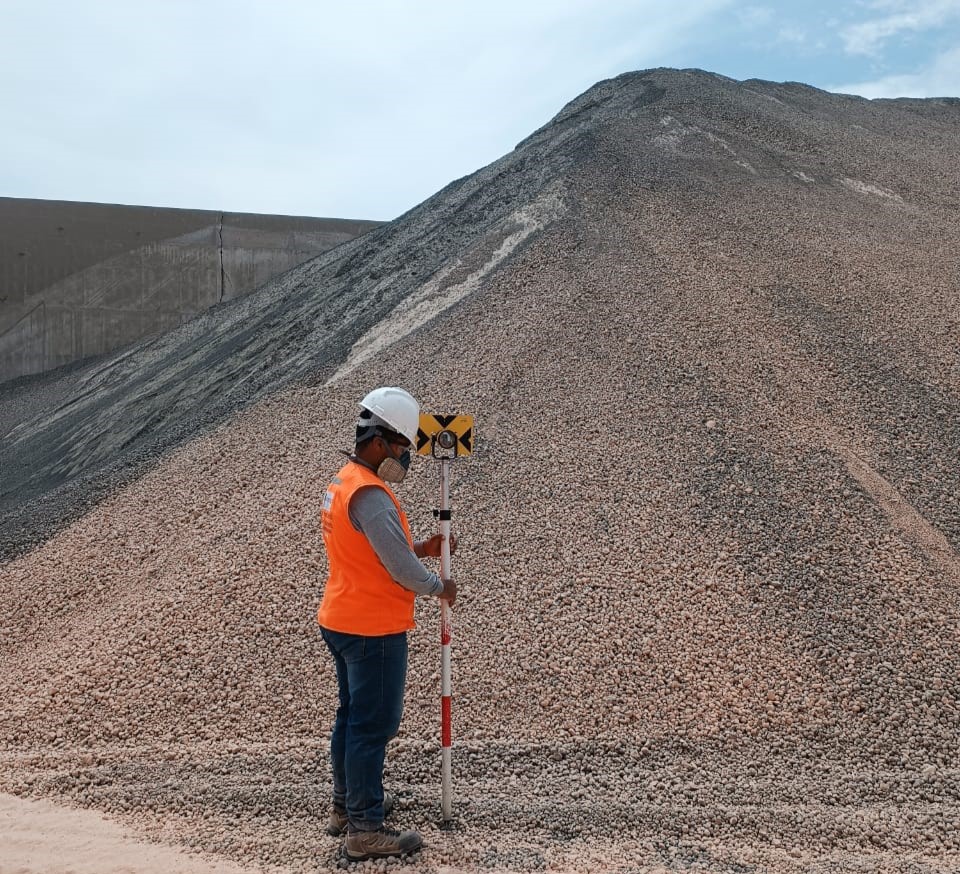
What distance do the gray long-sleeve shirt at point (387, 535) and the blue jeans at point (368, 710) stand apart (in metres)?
0.25

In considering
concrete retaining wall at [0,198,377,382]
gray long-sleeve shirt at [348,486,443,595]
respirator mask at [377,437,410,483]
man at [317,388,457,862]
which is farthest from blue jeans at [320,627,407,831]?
concrete retaining wall at [0,198,377,382]

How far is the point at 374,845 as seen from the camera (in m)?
3.76

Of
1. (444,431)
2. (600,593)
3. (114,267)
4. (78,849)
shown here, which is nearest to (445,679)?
(444,431)

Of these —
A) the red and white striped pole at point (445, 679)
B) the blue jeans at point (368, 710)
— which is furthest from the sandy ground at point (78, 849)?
the red and white striped pole at point (445, 679)

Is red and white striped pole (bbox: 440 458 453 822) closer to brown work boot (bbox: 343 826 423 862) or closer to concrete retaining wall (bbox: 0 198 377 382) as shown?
brown work boot (bbox: 343 826 423 862)

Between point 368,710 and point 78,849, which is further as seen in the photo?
point 78,849

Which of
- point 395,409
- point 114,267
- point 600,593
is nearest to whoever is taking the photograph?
point 395,409

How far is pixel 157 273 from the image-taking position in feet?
72.1

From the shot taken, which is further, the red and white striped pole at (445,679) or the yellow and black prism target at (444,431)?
the yellow and black prism target at (444,431)

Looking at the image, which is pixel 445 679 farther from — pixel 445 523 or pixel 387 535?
pixel 387 535

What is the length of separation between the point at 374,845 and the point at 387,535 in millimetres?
1202

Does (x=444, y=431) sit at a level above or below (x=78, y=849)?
above

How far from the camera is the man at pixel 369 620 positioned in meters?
3.70

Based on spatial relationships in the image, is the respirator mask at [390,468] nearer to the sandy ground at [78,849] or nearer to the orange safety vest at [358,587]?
the orange safety vest at [358,587]
